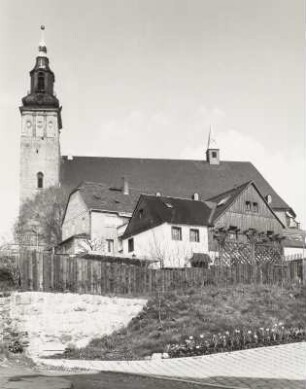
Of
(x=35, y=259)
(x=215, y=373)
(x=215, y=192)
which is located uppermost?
(x=215, y=192)

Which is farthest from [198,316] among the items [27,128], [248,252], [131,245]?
[27,128]

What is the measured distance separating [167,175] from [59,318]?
52.5 meters

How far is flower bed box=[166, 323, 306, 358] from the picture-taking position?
20609 millimetres

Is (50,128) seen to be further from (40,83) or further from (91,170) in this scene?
(91,170)

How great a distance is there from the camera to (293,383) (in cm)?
1532

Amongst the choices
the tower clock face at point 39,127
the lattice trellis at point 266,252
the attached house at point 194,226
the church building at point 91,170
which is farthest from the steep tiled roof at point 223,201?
the tower clock face at point 39,127

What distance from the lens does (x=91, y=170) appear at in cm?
7538

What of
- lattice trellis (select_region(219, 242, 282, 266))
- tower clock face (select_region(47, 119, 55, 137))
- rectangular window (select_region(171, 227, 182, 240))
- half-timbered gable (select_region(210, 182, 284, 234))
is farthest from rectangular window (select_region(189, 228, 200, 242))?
tower clock face (select_region(47, 119, 55, 137))

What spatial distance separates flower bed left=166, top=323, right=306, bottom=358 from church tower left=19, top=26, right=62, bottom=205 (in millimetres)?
50361

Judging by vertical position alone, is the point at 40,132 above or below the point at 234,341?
above

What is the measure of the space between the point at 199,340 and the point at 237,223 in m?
30.9

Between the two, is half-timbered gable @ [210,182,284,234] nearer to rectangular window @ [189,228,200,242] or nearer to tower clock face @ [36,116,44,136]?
rectangular window @ [189,228,200,242]

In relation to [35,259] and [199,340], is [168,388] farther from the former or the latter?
[35,259]

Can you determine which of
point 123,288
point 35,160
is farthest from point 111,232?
point 123,288
